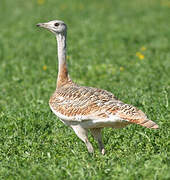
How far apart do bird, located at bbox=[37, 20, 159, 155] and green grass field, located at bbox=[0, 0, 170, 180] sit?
27 centimetres

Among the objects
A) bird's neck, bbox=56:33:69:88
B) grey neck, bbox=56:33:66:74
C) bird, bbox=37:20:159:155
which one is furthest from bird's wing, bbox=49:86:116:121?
grey neck, bbox=56:33:66:74

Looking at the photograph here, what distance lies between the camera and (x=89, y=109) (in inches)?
195

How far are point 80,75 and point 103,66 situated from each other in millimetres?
513

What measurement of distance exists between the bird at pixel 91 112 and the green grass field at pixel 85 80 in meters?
0.27

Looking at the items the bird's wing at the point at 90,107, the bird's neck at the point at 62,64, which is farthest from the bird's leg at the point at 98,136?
the bird's neck at the point at 62,64

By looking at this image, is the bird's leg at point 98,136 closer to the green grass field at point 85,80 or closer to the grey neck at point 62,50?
the green grass field at point 85,80

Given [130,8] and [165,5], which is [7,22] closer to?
[130,8]

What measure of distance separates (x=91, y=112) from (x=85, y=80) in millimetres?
3806

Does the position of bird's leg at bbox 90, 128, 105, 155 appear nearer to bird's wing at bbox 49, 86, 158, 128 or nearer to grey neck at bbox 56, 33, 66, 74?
bird's wing at bbox 49, 86, 158, 128

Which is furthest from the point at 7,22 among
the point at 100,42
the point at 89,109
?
the point at 89,109

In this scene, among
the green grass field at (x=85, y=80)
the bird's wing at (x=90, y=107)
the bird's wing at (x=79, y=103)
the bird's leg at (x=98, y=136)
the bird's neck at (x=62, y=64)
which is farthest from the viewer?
the bird's neck at (x=62, y=64)

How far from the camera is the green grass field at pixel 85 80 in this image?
15.0 ft

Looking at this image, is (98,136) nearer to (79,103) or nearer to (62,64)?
(79,103)

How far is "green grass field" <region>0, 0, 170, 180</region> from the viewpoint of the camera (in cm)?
457
